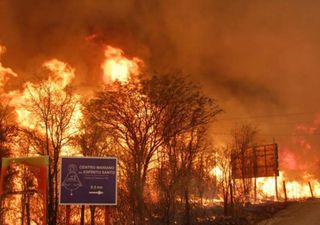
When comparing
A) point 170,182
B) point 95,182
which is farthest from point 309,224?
point 95,182

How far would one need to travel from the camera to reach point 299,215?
3294cm

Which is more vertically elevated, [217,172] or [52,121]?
[52,121]

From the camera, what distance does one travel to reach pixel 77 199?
19453mm

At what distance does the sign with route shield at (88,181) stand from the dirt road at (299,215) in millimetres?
14720

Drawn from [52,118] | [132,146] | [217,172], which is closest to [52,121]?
[52,118]

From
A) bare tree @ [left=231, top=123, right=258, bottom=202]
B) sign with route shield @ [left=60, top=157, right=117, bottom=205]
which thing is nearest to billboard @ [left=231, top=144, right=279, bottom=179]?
bare tree @ [left=231, top=123, right=258, bottom=202]

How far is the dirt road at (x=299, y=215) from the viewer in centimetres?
3052

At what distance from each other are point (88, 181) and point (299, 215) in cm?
1817

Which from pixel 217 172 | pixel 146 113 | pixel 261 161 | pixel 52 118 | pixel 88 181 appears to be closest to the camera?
pixel 88 181

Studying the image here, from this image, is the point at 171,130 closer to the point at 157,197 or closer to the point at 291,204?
the point at 157,197

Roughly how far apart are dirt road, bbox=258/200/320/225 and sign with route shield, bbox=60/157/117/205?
48.3 feet

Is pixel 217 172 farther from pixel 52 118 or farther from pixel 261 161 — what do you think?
pixel 52 118

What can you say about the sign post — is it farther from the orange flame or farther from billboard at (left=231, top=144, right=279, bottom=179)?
billboard at (left=231, top=144, right=279, bottom=179)

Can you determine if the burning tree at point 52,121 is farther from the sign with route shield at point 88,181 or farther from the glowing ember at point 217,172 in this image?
the sign with route shield at point 88,181
